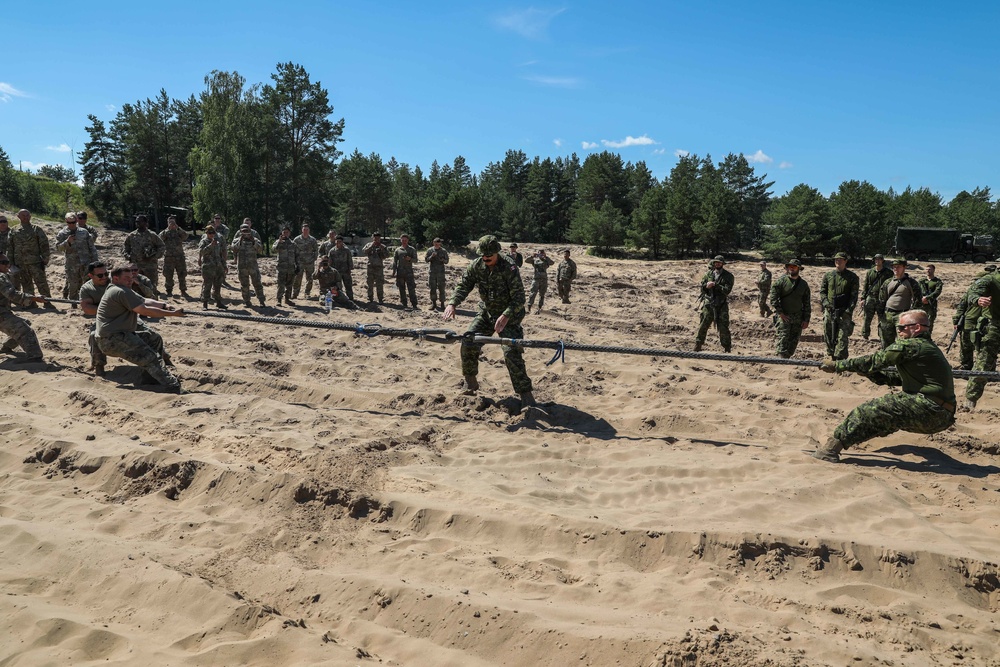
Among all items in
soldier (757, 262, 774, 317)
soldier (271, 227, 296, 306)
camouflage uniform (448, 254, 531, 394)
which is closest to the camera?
camouflage uniform (448, 254, 531, 394)

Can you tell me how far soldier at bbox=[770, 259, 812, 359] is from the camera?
962cm

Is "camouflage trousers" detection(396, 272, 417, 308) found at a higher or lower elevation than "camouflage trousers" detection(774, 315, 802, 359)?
higher

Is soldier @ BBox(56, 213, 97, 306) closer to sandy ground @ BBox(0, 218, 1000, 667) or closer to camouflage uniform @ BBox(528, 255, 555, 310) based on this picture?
sandy ground @ BBox(0, 218, 1000, 667)

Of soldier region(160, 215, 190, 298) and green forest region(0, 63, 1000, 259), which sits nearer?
soldier region(160, 215, 190, 298)

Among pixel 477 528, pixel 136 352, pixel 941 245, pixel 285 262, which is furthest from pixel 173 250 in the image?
pixel 941 245

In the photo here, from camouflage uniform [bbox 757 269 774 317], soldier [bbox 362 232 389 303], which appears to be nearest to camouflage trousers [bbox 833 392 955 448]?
camouflage uniform [bbox 757 269 774 317]

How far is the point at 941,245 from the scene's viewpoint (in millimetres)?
35906

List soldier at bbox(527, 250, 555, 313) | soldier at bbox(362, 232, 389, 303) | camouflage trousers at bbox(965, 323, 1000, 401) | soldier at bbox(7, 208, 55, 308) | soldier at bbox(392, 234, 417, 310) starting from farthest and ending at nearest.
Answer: soldier at bbox(527, 250, 555, 313)
soldier at bbox(362, 232, 389, 303)
soldier at bbox(392, 234, 417, 310)
soldier at bbox(7, 208, 55, 308)
camouflage trousers at bbox(965, 323, 1000, 401)

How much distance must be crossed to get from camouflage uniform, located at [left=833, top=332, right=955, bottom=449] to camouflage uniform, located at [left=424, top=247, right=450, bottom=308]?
11.0 meters

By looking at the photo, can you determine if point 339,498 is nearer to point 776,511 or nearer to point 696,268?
point 776,511

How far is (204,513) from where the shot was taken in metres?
4.64

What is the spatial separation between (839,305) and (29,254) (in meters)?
14.4

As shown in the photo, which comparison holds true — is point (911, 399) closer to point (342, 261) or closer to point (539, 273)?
point (539, 273)

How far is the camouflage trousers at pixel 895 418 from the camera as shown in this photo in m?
5.37
